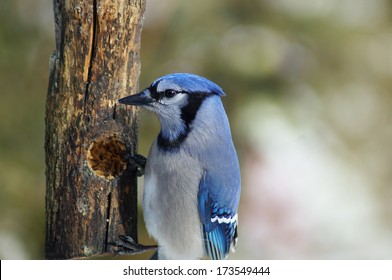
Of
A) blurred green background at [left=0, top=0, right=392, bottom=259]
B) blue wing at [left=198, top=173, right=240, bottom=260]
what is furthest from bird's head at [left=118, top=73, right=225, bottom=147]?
blurred green background at [left=0, top=0, right=392, bottom=259]

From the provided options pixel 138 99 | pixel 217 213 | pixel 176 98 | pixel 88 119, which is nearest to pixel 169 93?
pixel 176 98

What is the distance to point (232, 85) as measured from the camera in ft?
14.5

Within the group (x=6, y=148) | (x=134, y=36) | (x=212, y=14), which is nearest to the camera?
(x=134, y=36)

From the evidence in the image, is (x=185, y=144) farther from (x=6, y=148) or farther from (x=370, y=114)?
(x=370, y=114)

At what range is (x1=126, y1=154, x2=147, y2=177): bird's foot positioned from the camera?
3211mm

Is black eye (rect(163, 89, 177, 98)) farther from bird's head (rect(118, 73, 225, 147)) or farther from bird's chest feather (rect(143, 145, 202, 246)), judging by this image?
bird's chest feather (rect(143, 145, 202, 246))

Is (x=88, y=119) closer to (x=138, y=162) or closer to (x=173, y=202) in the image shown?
(x=138, y=162)

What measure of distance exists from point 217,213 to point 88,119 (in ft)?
2.25

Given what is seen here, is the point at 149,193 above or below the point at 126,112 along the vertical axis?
below

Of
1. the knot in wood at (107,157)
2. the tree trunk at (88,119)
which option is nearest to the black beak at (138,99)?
the tree trunk at (88,119)

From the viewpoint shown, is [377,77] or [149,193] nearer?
A: [149,193]
